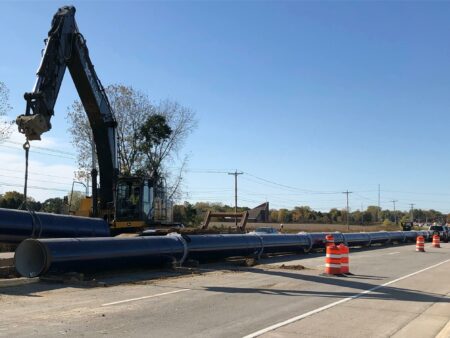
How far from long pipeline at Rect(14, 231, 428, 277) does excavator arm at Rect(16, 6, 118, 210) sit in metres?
3.10

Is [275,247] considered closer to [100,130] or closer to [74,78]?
[100,130]

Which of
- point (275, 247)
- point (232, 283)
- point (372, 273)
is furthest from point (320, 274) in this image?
point (275, 247)

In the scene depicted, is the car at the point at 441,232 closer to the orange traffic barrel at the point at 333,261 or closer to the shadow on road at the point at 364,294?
the orange traffic barrel at the point at 333,261

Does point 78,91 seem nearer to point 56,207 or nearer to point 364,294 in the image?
point 364,294

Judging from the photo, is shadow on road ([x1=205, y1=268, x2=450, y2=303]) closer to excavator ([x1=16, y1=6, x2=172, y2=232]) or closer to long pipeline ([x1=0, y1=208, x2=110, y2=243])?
long pipeline ([x1=0, y1=208, x2=110, y2=243])

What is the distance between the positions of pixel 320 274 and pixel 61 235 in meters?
8.88

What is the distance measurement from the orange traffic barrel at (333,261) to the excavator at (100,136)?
30.3 feet

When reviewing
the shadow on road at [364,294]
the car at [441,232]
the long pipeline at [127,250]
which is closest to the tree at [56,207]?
the long pipeline at [127,250]

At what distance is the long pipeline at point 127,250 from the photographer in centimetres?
1362

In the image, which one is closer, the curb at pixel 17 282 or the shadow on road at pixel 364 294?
the shadow on road at pixel 364 294

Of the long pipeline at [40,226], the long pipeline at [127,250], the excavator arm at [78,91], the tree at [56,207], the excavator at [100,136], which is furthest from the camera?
the tree at [56,207]

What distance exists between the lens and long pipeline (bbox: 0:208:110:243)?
15.8m

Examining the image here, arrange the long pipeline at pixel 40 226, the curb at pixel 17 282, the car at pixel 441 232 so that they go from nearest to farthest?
1. the curb at pixel 17 282
2. the long pipeline at pixel 40 226
3. the car at pixel 441 232

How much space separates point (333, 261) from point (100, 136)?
1113 cm
